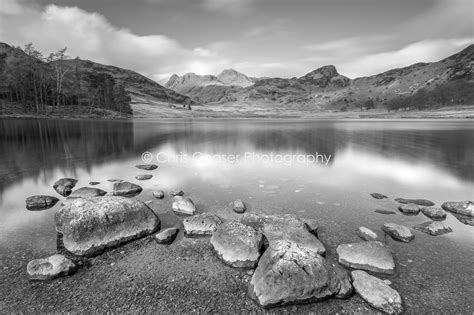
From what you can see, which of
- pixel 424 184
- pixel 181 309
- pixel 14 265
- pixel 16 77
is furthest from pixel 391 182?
pixel 16 77

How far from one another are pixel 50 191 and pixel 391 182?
26.3m

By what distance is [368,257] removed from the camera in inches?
348

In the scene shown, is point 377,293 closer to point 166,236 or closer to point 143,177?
point 166,236

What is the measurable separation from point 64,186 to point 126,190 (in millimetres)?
4704

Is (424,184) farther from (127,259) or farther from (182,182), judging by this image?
(127,259)

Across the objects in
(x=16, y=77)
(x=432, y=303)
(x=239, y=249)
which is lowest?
(x=432, y=303)

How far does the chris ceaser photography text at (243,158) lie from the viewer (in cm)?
2755

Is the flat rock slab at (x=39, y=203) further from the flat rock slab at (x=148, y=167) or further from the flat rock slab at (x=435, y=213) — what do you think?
the flat rock slab at (x=435, y=213)

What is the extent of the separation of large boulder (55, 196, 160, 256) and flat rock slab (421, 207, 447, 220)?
1462cm

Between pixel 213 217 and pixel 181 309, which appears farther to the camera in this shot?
pixel 213 217

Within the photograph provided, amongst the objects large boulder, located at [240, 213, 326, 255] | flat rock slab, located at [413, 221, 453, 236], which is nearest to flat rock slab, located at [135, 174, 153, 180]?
large boulder, located at [240, 213, 326, 255]

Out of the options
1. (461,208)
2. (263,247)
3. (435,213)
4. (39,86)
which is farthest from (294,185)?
(39,86)

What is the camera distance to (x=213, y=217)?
11898 mm

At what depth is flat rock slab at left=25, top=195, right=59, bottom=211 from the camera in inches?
547
